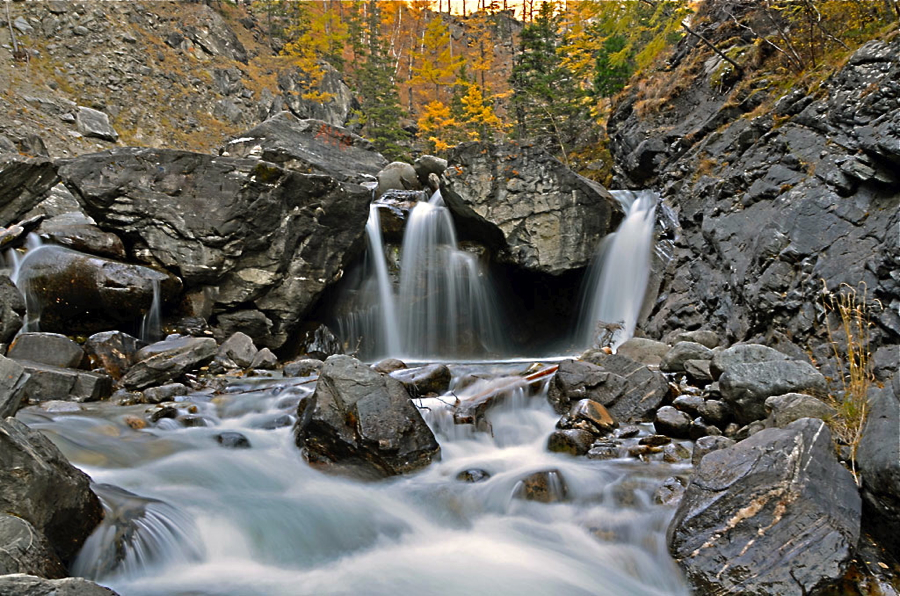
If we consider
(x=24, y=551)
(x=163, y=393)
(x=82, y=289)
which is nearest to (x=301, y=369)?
(x=163, y=393)

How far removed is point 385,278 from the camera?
14.2 meters

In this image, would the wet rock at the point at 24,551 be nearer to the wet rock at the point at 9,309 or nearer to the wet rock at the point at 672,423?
the wet rock at the point at 672,423

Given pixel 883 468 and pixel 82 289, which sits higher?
pixel 883 468

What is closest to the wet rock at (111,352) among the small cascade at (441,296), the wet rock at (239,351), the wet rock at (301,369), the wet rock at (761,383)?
the wet rock at (239,351)

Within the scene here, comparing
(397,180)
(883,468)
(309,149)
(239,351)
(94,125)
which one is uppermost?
(94,125)

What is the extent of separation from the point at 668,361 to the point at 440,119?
82.9 feet

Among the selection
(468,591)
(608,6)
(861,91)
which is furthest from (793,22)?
(468,591)

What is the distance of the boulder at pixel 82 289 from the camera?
30.2ft

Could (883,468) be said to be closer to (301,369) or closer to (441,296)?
(301,369)

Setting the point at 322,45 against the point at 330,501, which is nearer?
the point at 330,501

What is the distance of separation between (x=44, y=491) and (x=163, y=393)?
14.8 ft

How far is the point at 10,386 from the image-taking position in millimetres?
4531

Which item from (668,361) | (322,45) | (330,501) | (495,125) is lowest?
(330,501)

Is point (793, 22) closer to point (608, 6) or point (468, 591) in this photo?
point (608, 6)
